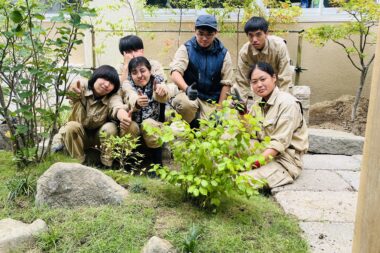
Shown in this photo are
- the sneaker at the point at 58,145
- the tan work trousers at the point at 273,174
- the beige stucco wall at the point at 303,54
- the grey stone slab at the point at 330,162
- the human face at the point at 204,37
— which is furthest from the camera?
the beige stucco wall at the point at 303,54

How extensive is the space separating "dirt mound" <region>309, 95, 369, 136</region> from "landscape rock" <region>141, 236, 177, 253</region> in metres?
4.35

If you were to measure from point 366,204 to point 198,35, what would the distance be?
3449 mm

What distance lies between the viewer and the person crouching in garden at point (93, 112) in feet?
12.6

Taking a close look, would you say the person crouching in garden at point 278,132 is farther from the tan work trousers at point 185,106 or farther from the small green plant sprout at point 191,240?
the small green plant sprout at point 191,240

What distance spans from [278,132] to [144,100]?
1362mm

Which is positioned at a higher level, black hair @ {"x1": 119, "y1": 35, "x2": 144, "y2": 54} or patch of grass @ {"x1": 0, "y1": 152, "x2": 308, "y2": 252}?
black hair @ {"x1": 119, "y1": 35, "x2": 144, "y2": 54}

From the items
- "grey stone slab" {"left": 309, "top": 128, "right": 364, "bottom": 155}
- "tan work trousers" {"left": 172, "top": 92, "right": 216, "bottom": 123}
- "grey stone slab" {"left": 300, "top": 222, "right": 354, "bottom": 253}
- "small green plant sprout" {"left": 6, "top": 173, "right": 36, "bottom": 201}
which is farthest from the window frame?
"grey stone slab" {"left": 300, "top": 222, "right": 354, "bottom": 253}

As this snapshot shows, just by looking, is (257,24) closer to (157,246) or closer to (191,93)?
(191,93)

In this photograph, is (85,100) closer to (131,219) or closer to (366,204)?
(131,219)

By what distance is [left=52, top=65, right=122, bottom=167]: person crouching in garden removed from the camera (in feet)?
12.6

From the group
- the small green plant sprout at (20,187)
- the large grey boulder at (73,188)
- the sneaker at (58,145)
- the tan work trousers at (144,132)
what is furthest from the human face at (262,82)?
the small green plant sprout at (20,187)

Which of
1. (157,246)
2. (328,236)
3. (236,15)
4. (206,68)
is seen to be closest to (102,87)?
(206,68)

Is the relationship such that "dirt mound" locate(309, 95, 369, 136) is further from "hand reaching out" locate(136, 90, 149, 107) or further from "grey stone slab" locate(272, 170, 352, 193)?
"hand reaching out" locate(136, 90, 149, 107)

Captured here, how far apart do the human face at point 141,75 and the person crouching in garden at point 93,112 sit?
21 centimetres
